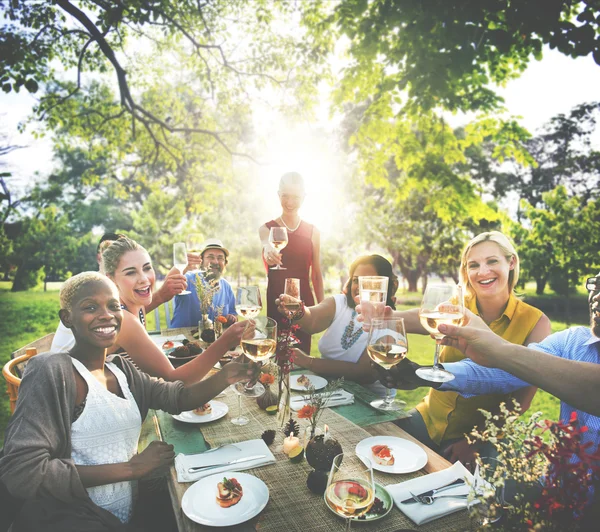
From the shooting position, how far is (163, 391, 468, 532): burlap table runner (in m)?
1.39

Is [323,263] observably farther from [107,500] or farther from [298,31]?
[107,500]

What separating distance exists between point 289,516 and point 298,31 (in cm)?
1076

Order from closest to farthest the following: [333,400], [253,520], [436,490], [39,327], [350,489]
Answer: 1. [350,489]
2. [253,520]
3. [436,490]
4. [333,400]
5. [39,327]

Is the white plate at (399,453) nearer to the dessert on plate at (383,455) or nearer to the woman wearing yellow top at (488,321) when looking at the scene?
the dessert on plate at (383,455)

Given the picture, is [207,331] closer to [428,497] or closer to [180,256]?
[180,256]

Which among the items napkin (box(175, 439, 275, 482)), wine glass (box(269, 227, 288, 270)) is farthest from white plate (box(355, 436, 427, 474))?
wine glass (box(269, 227, 288, 270))

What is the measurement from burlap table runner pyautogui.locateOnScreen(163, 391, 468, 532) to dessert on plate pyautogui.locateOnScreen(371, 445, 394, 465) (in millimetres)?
57

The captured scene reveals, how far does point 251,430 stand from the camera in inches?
81.7

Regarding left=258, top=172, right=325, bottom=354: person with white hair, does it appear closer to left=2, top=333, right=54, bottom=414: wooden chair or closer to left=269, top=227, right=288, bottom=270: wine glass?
left=269, top=227, right=288, bottom=270: wine glass

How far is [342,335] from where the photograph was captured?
11.5ft

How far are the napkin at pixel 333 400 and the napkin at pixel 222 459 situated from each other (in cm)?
46

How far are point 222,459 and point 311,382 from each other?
102 centimetres

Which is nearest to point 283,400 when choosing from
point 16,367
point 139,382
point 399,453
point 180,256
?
point 399,453

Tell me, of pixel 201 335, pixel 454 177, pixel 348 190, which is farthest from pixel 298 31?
pixel 201 335
